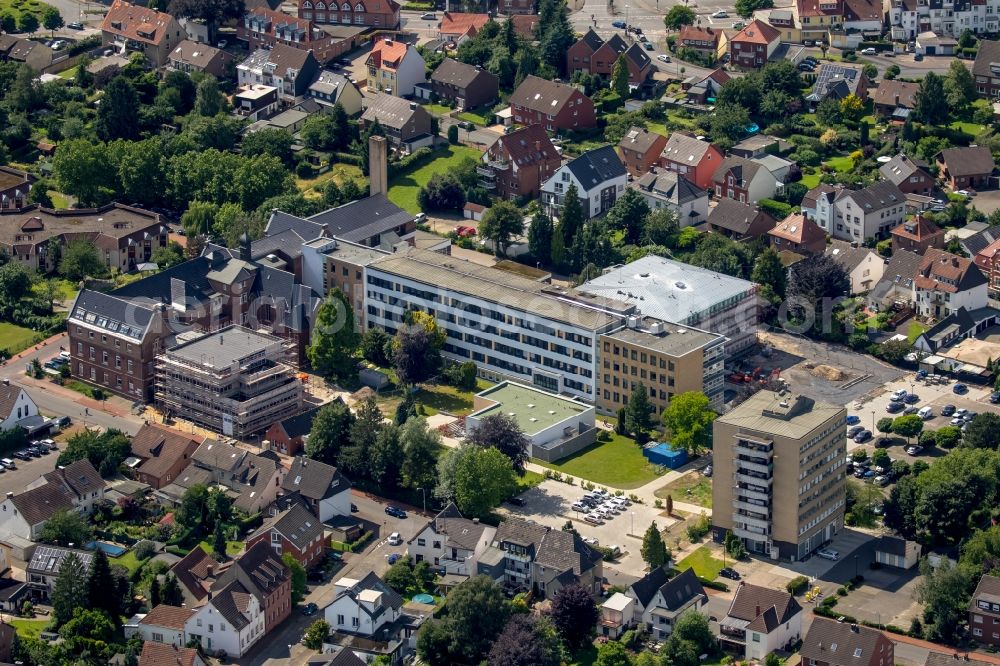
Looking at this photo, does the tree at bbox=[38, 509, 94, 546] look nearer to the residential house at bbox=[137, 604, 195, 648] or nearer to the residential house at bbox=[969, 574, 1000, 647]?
the residential house at bbox=[137, 604, 195, 648]

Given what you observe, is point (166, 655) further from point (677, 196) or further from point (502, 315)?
point (677, 196)

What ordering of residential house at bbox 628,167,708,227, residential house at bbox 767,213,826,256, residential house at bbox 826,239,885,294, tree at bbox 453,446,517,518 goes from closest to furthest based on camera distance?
tree at bbox 453,446,517,518 → residential house at bbox 826,239,885,294 → residential house at bbox 767,213,826,256 → residential house at bbox 628,167,708,227

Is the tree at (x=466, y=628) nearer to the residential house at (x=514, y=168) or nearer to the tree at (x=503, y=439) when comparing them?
the tree at (x=503, y=439)

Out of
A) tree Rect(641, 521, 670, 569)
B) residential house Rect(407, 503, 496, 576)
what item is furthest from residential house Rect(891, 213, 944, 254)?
residential house Rect(407, 503, 496, 576)

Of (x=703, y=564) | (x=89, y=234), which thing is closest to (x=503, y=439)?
(x=703, y=564)

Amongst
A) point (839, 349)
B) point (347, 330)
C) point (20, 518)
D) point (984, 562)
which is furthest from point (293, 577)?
point (839, 349)
